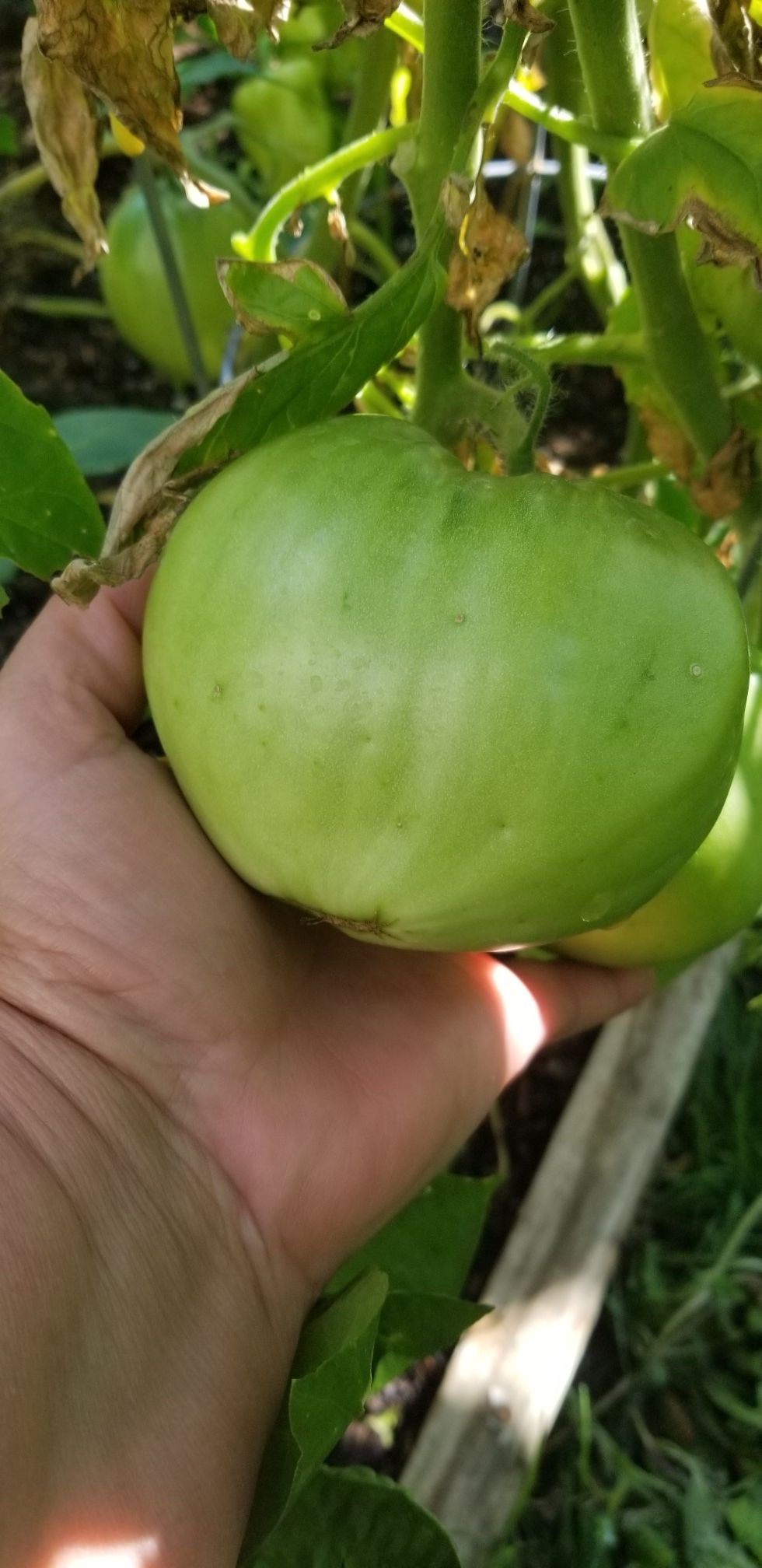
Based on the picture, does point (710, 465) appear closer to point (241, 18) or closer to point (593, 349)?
point (593, 349)

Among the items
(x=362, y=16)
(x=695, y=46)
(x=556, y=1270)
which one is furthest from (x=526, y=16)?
(x=556, y=1270)

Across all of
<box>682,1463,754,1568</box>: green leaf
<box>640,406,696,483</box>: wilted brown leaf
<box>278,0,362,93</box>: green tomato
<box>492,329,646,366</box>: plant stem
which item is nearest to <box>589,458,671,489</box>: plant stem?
<box>640,406,696,483</box>: wilted brown leaf

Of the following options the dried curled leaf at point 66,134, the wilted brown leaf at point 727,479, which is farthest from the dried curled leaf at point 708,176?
the dried curled leaf at point 66,134

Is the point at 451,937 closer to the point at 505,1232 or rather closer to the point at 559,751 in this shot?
the point at 559,751

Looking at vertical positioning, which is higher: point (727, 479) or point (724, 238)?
point (724, 238)

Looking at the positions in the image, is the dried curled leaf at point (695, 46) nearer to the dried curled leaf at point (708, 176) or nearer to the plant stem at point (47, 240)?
the dried curled leaf at point (708, 176)
